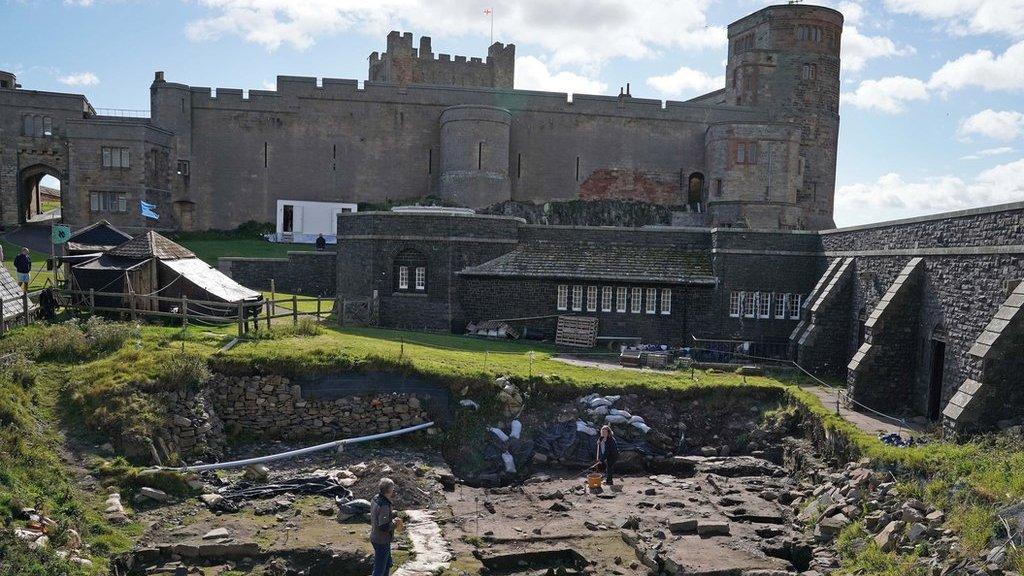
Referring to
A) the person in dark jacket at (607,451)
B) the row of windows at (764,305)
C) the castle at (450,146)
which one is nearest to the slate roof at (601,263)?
the row of windows at (764,305)

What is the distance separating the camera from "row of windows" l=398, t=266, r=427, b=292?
29.5 meters

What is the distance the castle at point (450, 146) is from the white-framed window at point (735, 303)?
17410mm

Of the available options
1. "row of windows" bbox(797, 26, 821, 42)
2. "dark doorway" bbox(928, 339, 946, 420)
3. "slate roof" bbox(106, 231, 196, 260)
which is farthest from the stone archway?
"row of windows" bbox(797, 26, 821, 42)

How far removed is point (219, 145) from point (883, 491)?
135 feet

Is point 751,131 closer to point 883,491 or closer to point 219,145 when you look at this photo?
point 219,145

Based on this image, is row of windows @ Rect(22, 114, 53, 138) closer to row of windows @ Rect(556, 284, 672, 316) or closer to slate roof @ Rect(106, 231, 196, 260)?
slate roof @ Rect(106, 231, 196, 260)

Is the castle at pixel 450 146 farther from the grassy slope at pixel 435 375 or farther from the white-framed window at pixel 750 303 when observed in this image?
the grassy slope at pixel 435 375

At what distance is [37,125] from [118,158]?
5.47 meters

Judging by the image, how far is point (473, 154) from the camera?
4506 centimetres

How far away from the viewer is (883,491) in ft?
46.6

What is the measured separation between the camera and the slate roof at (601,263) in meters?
28.5

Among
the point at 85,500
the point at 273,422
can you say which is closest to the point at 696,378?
the point at 273,422

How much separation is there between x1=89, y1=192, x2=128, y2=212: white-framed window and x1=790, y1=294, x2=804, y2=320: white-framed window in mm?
33899

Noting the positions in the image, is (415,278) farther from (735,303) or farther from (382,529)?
(382,529)
